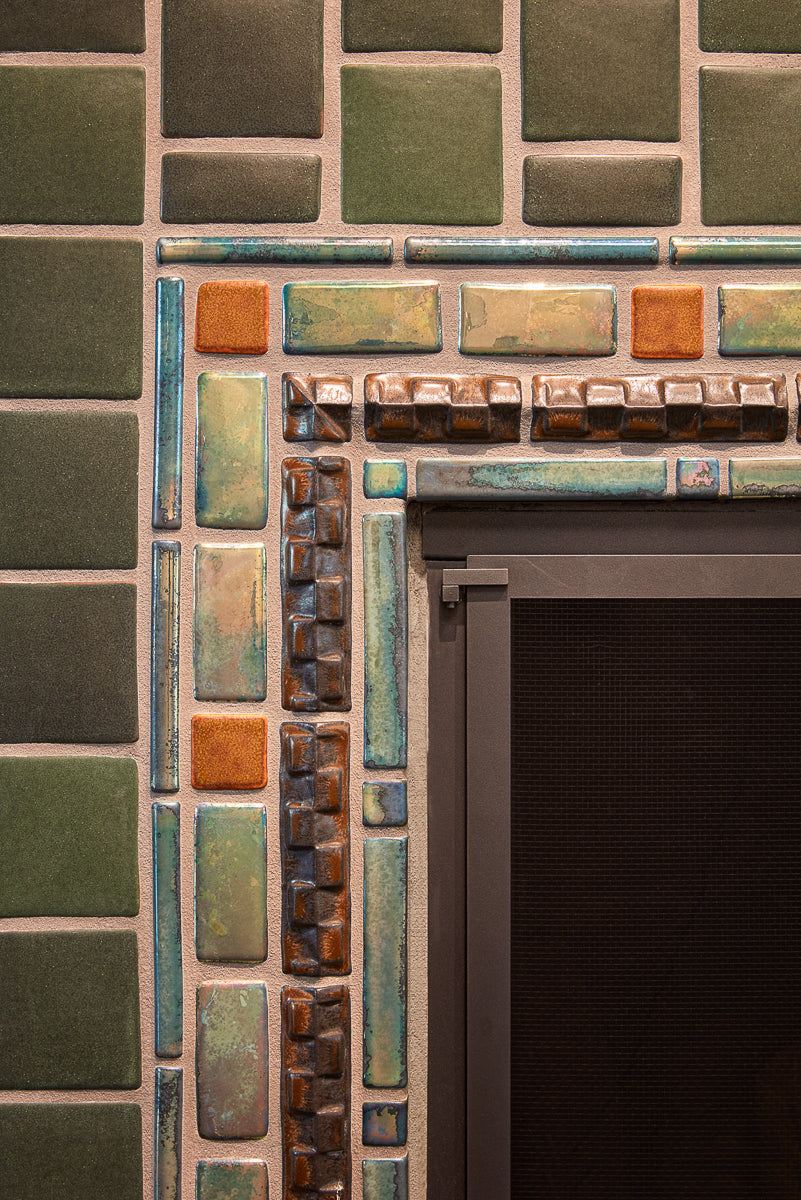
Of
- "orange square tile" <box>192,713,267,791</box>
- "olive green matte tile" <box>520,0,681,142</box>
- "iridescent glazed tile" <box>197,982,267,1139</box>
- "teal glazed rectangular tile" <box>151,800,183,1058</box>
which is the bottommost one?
"iridescent glazed tile" <box>197,982,267,1139</box>

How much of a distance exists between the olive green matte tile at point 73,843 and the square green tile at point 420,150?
73cm

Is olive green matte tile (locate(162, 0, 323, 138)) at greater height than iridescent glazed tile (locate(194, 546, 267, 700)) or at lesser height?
greater

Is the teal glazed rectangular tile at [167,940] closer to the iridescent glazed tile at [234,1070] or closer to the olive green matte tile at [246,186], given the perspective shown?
the iridescent glazed tile at [234,1070]

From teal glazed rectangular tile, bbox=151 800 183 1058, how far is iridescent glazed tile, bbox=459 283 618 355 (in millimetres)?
674

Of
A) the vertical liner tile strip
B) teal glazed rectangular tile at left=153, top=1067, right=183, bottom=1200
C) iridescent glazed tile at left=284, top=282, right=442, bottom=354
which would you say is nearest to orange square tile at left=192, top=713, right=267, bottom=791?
the vertical liner tile strip

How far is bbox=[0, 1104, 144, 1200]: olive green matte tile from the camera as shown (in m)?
0.97

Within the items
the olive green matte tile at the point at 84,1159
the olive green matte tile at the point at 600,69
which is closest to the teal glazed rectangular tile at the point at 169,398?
the olive green matte tile at the point at 600,69

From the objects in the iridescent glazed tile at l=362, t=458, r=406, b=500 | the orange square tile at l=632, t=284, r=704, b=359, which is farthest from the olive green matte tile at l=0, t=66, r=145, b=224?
the orange square tile at l=632, t=284, r=704, b=359

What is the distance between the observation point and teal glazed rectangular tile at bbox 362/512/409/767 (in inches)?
38.6

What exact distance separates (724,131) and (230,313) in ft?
2.05

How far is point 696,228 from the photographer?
3.27 feet

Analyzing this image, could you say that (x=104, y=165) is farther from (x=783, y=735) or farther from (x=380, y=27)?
(x=783, y=735)

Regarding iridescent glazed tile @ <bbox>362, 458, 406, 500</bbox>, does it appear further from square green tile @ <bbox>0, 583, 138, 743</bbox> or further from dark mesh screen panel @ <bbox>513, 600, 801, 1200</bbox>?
square green tile @ <bbox>0, 583, 138, 743</bbox>

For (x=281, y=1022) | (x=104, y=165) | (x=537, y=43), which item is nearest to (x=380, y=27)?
(x=537, y=43)
